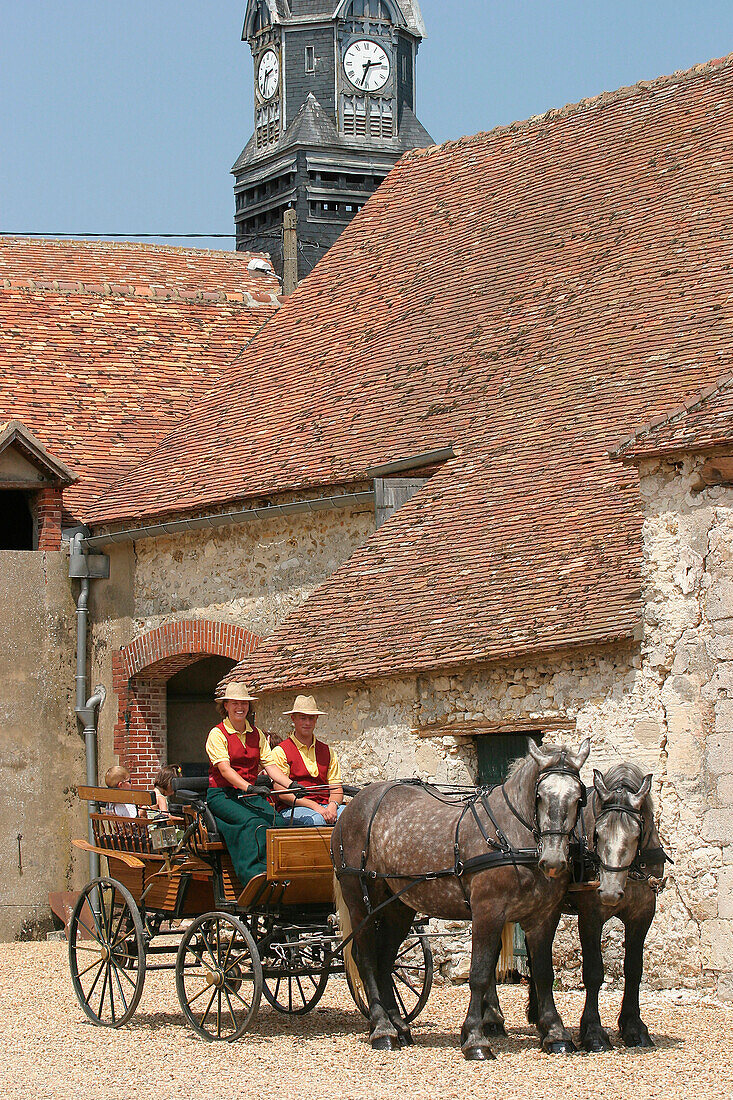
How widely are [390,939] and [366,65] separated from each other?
32.1 meters

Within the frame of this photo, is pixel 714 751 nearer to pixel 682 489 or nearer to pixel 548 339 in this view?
pixel 682 489

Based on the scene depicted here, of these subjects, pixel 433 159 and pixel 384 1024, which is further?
pixel 433 159

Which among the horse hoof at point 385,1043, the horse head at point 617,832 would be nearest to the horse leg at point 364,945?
the horse hoof at point 385,1043

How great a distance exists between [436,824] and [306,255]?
95.0 ft

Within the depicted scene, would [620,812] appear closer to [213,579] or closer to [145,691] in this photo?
[213,579]

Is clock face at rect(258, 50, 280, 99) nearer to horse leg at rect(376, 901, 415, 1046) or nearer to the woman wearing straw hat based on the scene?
the woman wearing straw hat

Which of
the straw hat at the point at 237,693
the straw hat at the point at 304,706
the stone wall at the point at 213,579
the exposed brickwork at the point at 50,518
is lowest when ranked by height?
the straw hat at the point at 304,706

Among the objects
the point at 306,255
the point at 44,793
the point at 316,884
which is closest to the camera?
the point at 316,884

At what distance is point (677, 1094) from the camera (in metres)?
7.49

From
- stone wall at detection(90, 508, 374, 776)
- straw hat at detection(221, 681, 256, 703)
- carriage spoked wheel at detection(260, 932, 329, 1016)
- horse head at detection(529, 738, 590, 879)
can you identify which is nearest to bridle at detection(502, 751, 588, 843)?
horse head at detection(529, 738, 590, 879)

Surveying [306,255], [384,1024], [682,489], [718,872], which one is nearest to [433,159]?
[682,489]

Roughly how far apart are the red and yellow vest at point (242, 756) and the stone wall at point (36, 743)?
7518 mm

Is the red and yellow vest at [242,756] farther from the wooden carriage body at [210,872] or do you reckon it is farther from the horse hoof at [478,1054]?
the horse hoof at [478,1054]

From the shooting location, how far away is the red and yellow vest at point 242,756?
987 centimetres
